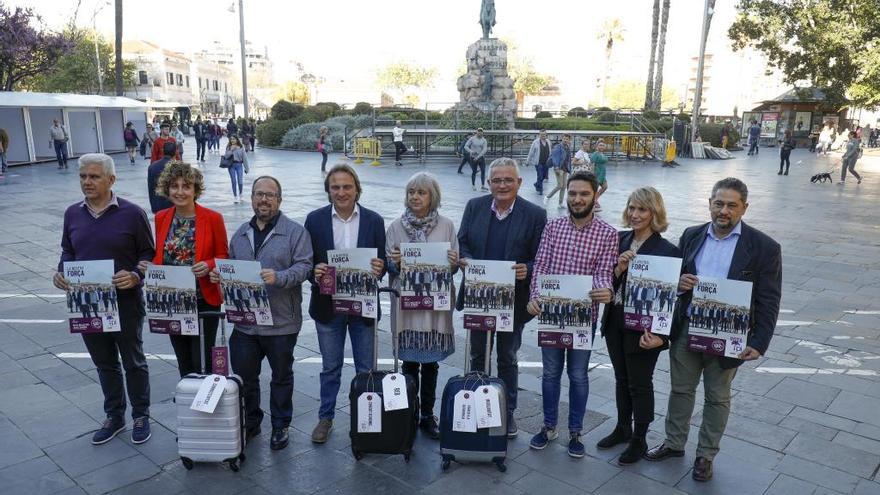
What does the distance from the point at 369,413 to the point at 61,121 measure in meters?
26.8

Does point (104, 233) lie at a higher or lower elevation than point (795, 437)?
higher

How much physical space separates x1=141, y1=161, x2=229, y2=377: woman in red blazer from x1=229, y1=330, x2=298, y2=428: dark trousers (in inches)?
14.0

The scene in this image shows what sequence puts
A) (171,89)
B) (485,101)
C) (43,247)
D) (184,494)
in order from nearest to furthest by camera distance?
(184,494) → (43,247) → (485,101) → (171,89)

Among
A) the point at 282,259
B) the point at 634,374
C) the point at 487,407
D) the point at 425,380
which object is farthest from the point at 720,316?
the point at 282,259

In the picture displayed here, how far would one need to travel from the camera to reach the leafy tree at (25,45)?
2805 centimetres

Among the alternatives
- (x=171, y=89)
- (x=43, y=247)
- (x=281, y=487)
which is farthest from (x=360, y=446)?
(x=171, y=89)

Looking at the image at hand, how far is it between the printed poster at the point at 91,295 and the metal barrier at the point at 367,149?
21846 millimetres

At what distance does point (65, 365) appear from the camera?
572cm

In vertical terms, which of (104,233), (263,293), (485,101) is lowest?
(263,293)

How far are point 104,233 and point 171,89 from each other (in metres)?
85.3

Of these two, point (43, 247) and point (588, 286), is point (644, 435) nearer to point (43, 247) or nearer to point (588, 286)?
point (588, 286)

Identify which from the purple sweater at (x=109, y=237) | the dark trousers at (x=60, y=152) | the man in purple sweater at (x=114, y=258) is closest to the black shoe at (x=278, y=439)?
the man in purple sweater at (x=114, y=258)

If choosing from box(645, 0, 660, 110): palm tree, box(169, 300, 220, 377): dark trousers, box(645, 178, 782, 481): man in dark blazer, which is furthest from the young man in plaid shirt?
box(645, 0, 660, 110): palm tree

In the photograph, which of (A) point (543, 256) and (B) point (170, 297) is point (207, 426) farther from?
(A) point (543, 256)
